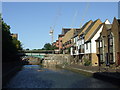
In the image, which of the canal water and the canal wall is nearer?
the canal water

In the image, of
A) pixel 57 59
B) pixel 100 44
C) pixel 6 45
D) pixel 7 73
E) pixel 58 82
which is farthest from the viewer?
pixel 57 59

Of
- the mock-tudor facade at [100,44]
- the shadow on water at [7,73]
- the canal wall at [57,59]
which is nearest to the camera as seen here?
the shadow on water at [7,73]

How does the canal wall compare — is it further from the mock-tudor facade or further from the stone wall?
the mock-tudor facade

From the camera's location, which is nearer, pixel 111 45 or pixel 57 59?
pixel 111 45

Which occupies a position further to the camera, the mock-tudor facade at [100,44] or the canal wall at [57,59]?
the canal wall at [57,59]

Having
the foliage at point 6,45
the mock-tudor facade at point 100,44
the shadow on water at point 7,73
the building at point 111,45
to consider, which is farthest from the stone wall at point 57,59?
the foliage at point 6,45

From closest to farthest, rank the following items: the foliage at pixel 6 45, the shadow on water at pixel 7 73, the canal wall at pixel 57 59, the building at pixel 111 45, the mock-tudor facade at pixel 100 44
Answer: the shadow on water at pixel 7 73, the foliage at pixel 6 45, the building at pixel 111 45, the mock-tudor facade at pixel 100 44, the canal wall at pixel 57 59

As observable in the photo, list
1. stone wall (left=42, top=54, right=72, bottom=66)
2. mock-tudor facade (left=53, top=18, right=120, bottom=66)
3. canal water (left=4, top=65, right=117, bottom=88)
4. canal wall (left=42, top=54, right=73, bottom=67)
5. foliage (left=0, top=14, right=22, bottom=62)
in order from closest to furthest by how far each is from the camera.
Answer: canal water (left=4, top=65, right=117, bottom=88)
foliage (left=0, top=14, right=22, bottom=62)
mock-tudor facade (left=53, top=18, right=120, bottom=66)
canal wall (left=42, top=54, right=73, bottom=67)
stone wall (left=42, top=54, right=72, bottom=66)

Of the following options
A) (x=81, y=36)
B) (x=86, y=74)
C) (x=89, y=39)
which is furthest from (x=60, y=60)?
(x=86, y=74)

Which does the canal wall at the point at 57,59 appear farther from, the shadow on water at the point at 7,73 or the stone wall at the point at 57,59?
the shadow on water at the point at 7,73

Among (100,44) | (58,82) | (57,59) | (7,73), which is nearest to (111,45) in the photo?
(100,44)

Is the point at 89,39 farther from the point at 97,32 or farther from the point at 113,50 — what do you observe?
the point at 113,50

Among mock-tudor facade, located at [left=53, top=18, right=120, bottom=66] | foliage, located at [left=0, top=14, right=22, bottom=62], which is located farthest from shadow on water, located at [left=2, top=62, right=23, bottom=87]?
mock-tudor facade, located at [left=53, top=18, right=120, bottom=66]

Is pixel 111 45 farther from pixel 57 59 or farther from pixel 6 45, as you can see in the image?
pixel 57 59
